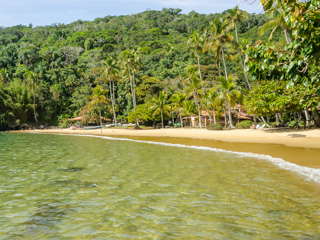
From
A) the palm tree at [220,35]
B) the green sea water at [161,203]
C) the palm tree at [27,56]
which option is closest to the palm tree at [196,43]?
the palm tree at [220,35]

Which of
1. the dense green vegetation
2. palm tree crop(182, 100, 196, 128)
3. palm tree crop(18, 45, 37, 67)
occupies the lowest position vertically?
palm tree crop(182, 100, 196, 128)

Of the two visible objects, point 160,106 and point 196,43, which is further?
point 160,106

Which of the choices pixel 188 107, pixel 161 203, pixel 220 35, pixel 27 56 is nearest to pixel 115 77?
pixel 188 107

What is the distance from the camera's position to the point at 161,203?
650 cm

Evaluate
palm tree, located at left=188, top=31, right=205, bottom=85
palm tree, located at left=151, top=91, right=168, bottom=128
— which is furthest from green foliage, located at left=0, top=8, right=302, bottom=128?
palm tree, located at left=151, top=91, right=168, bottom=128

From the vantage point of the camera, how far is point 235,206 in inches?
243

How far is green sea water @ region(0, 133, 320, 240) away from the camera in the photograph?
15.9ft

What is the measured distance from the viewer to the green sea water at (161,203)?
191 inches

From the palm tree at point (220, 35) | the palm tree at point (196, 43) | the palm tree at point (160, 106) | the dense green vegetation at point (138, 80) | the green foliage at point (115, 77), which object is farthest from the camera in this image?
the palm tree at point (160, 106)

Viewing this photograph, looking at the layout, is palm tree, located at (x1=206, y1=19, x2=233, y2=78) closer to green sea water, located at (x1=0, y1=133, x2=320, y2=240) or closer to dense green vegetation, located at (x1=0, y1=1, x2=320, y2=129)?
dense green vegetation, located at (x1=0, y1=1, x2=320, y2=129)

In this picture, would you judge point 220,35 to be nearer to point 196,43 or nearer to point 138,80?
point 196,43

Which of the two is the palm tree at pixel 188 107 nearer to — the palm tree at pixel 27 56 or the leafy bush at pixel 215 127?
the leafy bush at pixel 215 127

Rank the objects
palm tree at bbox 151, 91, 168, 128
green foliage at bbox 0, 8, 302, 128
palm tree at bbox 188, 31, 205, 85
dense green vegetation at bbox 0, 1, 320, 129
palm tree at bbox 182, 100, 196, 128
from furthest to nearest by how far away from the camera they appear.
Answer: palm tree at bbox 151, 91, 168, 128 < green foliage at bbox 0, 8, 302, 128 < palm tree at bbox 182, 100, 196, 128 < palm tree at bbox 188, 31, 205, 85 < dense green vegetation at bbox 0, 1, 320, 129

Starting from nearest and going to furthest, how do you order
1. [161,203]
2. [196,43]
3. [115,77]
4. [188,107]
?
[161,203] < [188,107] < [196,43] < [115,77]
